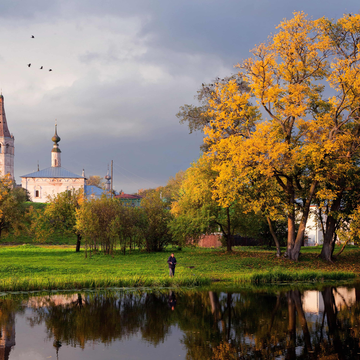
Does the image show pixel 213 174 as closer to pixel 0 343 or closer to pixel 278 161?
pixel 278 161

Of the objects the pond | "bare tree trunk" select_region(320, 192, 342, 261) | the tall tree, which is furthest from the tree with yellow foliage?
the tall tree

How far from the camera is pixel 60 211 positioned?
144 ft

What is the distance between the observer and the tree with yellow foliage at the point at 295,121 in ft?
92.1

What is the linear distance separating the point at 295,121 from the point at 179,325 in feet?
68.1

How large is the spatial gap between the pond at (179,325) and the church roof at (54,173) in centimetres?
9015

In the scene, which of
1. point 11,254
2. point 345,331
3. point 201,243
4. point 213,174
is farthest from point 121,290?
point 201,243

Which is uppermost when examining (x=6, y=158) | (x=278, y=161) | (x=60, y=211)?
(x=6, y=158)

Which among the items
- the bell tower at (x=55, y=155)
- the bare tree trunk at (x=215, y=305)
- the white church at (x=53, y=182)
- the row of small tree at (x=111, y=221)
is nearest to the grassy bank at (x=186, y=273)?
the bare tree trunk at (x=215, y=305)

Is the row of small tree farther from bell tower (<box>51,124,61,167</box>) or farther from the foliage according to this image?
Answer: bell tower (<box>51,124,61,167</box>)

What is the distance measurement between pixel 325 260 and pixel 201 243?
26.7 m

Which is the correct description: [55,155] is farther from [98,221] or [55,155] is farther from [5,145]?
[98,221]

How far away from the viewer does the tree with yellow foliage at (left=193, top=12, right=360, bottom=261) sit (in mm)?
28062

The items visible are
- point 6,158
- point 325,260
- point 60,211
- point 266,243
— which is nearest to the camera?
point 325,260

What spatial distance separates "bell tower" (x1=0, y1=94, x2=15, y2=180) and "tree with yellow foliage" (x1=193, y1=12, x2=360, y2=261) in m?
121
